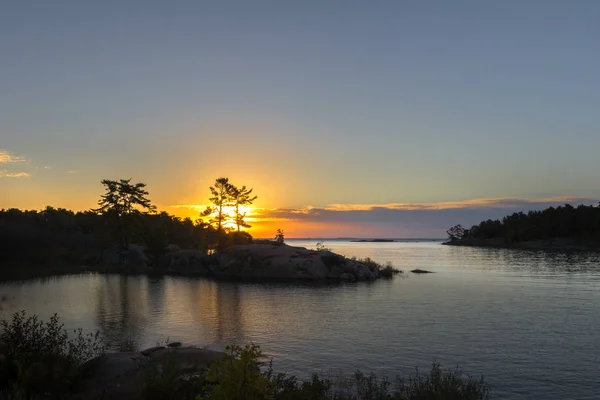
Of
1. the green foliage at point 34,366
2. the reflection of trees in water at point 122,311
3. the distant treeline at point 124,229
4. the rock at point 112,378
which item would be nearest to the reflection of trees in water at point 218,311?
the reflection of trees in water at point 122,311

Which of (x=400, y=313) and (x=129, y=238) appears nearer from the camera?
(x=400, y=313)

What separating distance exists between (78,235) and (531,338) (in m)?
85.2

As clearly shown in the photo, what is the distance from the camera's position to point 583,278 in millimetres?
50219

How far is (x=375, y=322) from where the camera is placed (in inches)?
1021

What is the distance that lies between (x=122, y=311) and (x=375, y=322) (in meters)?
16.2

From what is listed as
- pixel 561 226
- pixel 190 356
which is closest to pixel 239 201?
pixel 190 356

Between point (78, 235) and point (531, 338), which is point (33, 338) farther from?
point (78, 235)

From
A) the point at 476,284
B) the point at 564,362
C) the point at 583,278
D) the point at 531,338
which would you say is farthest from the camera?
the point at 583,278

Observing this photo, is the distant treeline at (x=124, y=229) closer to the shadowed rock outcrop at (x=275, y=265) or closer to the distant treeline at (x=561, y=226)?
the shadowed rock outcrop at (x=275, y=265)

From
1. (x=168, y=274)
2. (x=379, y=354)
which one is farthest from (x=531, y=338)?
(x=168, y=274)

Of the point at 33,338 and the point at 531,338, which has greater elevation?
the point at 33,338

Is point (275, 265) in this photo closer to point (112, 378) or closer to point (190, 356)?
point (190, 356)

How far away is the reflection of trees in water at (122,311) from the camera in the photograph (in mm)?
21586

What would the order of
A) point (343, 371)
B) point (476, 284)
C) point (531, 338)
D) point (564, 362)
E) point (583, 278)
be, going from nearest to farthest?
point (343, 371) → point (564, 362) → point (531, 338) → point (476, 284) → point (583, 278)
